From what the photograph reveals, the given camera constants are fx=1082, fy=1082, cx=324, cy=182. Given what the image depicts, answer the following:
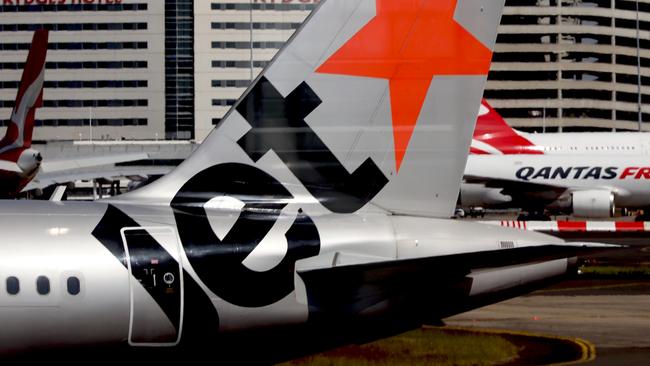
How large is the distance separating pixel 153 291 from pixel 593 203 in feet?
178

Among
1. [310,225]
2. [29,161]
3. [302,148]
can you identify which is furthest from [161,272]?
[29,161]

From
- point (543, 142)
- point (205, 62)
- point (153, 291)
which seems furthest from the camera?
point (205, 62)

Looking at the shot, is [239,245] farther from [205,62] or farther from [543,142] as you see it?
[205,62]

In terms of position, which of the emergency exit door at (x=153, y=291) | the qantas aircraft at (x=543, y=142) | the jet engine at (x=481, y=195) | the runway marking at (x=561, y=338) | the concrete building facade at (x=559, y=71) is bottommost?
the runway marking at (x=561, y=338)

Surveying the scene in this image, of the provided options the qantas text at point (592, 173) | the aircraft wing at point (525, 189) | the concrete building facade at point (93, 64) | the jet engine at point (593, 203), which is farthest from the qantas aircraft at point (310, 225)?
the concrete building facade at point (93, 64)

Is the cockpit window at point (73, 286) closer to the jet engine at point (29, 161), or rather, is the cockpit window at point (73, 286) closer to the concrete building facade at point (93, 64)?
the jet engine at point (29, 161)

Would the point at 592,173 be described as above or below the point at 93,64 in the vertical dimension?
below

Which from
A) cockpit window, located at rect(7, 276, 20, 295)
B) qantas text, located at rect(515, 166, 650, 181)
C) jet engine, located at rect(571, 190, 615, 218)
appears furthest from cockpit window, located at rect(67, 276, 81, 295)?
qantas text, located at rect(515, 166, 650, 181)

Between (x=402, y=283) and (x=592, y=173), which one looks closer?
(x=402, y=283)

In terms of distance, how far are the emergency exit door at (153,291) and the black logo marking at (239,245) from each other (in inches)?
8.9

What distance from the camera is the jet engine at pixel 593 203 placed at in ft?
201

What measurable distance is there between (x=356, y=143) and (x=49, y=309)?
3.54m

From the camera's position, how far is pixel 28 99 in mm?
50875

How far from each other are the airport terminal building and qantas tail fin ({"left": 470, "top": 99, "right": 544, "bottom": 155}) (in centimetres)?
9269
